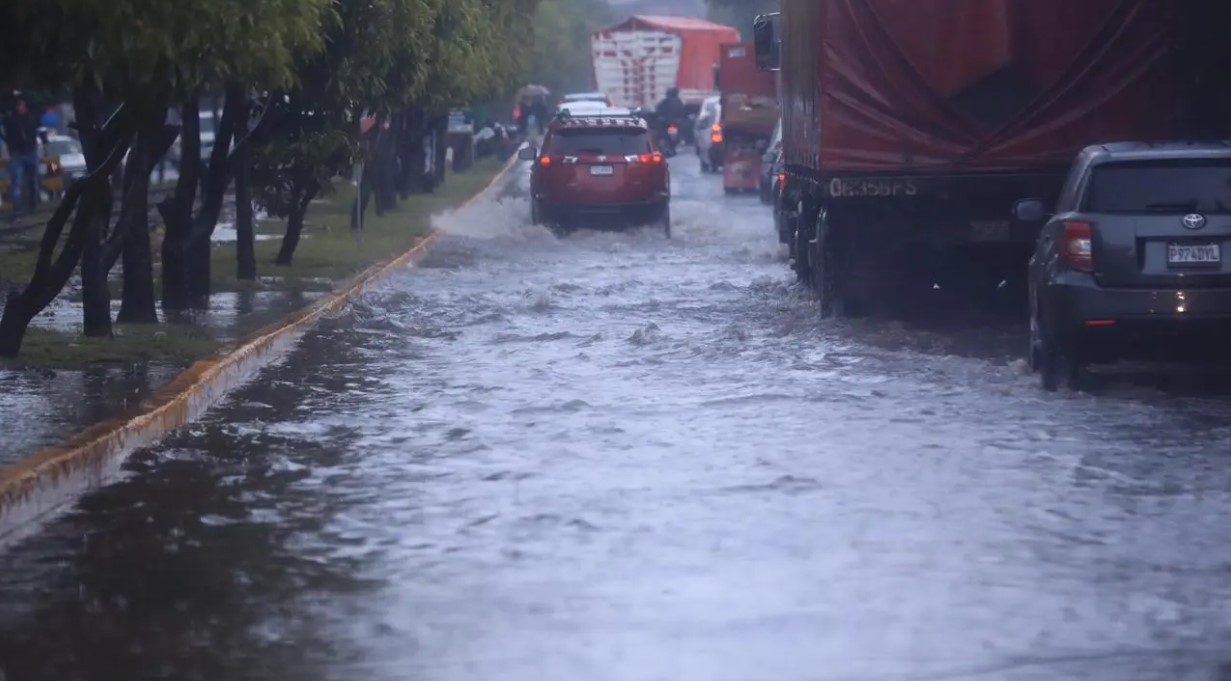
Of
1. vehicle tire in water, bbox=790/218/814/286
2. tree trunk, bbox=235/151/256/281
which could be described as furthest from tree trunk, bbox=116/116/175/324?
vehicle tire in water, bbox=790/218/814/286

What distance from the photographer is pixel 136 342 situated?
51.4 ft

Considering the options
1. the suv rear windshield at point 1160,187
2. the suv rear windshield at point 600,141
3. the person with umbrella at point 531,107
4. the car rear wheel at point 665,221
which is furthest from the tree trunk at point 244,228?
the person with umbrella at point 531,107

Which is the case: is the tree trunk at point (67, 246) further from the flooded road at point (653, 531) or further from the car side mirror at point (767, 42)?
the car side mirror at point (767, 42)

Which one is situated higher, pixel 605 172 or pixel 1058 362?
pixel 605 172

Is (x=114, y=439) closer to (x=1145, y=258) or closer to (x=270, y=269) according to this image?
(x=1145, y=258)

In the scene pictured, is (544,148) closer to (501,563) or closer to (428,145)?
(428,145)

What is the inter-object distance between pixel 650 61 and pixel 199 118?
175 feet

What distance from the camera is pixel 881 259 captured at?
18.1 metres

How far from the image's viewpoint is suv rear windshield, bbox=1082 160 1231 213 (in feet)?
42.9

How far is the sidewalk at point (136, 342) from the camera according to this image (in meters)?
12.0

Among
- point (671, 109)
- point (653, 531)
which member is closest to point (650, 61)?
point (671, 109)

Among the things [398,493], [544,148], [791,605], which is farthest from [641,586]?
[544,148]

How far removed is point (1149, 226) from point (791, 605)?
6143 millimetres

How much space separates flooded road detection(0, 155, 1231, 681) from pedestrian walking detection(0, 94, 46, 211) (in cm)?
2157
